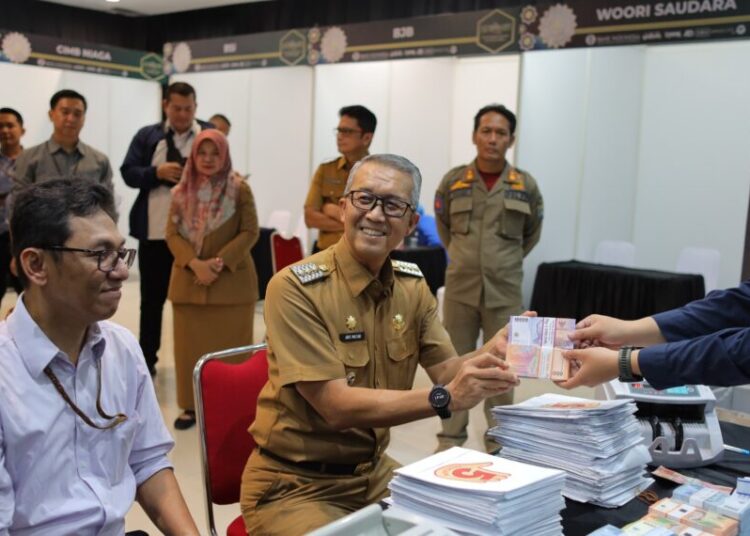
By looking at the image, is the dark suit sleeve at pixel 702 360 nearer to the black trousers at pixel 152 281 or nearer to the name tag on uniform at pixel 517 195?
the name tag on uniform at pixel 517 195

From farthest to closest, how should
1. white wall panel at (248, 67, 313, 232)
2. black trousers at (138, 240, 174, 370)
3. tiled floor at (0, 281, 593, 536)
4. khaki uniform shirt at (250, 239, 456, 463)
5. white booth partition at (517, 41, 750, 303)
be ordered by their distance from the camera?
white wall panel at (248, 67, 313, 232)
white booth partition at (517, 41, 750, 303)
black trousers at (138, 240, 174, 370)
tiled floor at (0, 281, 593, 536)
khaki uniform shirt at (250, 239, 456, 463)

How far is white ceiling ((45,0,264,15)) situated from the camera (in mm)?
10711

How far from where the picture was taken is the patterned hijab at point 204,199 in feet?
13.6

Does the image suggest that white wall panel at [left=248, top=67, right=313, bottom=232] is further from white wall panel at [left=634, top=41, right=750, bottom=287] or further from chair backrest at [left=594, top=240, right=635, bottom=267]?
white wall panel at [left=634, top=41, right=750, bottom=287]

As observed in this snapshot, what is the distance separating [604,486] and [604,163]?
5555mm

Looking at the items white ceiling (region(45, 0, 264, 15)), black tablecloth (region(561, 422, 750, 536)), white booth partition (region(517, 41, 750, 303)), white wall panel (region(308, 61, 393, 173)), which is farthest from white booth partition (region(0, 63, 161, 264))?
black tablecloth (region(561, 422, 750, 536))

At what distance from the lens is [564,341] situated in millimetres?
1756

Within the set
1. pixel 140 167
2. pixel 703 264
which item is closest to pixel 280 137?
pixel 140 167

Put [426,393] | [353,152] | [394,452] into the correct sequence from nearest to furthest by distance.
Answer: [426,393] → [394,452] → [353,152]

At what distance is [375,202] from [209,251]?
94.3 inches

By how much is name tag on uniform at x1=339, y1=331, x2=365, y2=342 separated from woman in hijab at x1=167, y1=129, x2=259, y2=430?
2.29 metres

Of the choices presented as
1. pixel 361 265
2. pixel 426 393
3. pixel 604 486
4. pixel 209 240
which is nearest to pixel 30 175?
pixel 209 240

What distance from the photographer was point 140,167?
4.71 metres

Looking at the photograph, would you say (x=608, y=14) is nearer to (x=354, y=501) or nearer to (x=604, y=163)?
(x=604, y=163)
